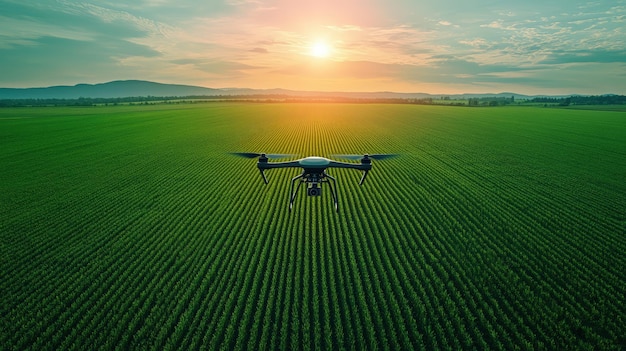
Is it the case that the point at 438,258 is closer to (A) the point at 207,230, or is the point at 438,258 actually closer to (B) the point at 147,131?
(A) the point at 207,230

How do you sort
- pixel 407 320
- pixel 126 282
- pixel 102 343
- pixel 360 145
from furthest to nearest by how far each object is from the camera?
pixel 360 145 < pixel 126 282 < pixel 407 320 < pixel 102 343

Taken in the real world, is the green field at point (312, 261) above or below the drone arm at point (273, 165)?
below

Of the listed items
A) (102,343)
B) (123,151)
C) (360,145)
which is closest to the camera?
(102,343)

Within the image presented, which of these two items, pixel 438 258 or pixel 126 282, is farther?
pixel 438 258

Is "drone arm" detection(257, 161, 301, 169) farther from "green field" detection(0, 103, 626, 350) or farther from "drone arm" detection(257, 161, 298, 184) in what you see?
"green field" detection(0, 103, 626, 350)

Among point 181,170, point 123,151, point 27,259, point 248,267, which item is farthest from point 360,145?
point 27,259

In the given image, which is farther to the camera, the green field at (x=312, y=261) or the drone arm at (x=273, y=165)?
the green field at (x=312, y=261)

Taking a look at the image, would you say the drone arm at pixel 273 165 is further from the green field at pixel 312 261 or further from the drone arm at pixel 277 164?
the green field at pixel 312 261

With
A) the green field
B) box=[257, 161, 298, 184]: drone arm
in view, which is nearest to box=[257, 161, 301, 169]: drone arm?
Answer: box=[257, 161, 298, 184]: drone arm

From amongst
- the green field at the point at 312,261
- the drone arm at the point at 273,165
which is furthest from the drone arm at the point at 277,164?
the green field at the point at 312,261
